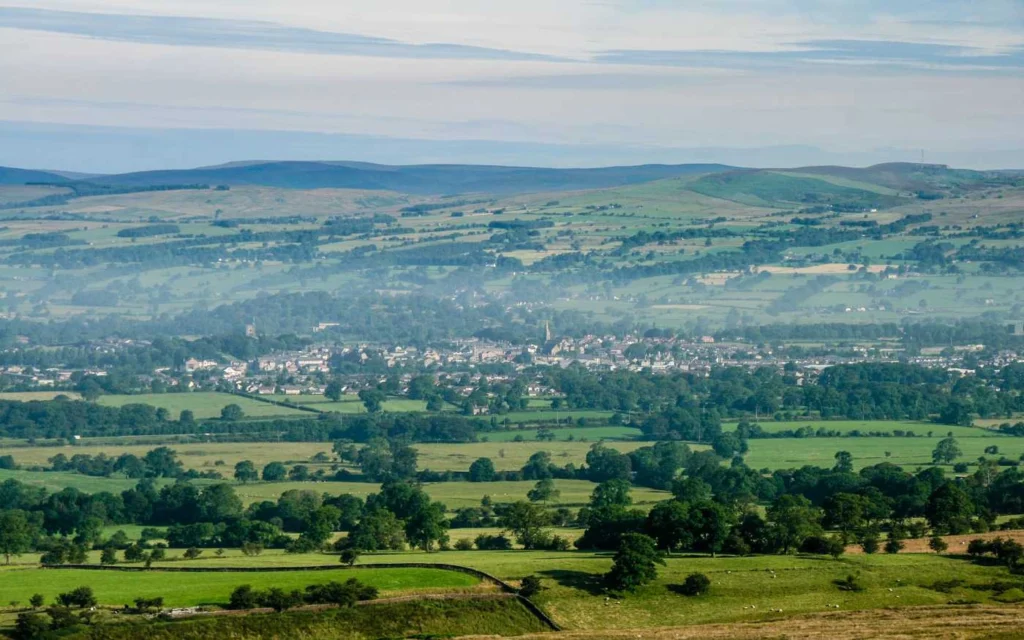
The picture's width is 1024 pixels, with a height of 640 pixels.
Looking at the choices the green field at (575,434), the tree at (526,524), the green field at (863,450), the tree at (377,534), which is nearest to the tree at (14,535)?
the tree at (377,534)

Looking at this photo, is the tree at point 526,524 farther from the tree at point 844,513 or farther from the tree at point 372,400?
the tree at point 372,400

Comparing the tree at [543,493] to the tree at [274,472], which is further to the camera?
the tree at [274,472]

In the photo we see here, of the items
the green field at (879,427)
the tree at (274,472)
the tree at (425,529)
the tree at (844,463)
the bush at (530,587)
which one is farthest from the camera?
the green field at (879,427)

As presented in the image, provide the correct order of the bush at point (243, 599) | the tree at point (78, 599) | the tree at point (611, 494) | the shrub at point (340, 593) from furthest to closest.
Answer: the tree at point (611, 494) < the shrub at point (340, 593) < the bush at point (243, 599) < the tree at point (78, 599)

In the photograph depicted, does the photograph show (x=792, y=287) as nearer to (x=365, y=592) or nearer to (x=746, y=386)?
(x=746, y=386)

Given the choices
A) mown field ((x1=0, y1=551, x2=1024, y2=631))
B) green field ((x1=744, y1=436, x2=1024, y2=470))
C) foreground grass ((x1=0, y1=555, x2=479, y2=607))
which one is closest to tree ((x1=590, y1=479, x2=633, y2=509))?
green field ((x1=744, y1=436, x2=1024, y2=470))

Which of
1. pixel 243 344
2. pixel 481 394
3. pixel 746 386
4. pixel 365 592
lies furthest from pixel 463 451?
pixel 243 344

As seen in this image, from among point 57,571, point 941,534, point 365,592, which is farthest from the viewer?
point 941,534
